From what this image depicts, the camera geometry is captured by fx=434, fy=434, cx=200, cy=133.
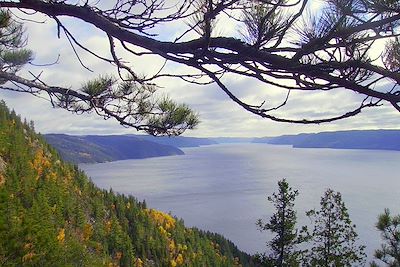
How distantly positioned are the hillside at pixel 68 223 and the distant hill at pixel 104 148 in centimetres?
11037

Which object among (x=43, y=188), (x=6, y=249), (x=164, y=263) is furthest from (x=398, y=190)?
(x=6, y=249)

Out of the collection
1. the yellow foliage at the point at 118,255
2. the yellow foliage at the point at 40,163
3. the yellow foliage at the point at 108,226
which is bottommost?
the yellow foliage at the point at 118,255

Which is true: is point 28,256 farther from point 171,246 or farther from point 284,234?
point 284,234

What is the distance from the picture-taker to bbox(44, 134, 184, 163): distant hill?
139 metres

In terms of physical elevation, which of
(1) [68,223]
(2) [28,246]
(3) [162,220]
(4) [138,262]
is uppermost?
(2) [28,246]

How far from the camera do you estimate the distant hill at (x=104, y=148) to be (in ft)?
455

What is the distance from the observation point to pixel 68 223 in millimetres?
10867

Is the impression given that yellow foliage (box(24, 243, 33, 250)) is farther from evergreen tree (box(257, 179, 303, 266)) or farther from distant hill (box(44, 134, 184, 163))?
distant hill (box(44, 134, 184, 163))

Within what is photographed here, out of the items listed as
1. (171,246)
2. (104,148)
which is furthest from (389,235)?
(104,148)

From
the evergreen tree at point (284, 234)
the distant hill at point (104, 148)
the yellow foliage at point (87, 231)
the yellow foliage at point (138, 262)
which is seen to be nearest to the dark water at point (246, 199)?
the evergreen tree at point (284, 234)

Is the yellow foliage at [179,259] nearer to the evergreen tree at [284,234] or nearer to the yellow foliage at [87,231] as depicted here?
the evergreen tree at [284,234]

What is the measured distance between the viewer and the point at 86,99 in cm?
374

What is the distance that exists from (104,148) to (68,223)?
156m

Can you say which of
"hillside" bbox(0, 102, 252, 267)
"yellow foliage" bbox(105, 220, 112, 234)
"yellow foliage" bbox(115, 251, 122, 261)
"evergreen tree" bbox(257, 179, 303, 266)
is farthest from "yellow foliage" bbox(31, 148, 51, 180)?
"evergreen tree" bbox(257, 179, 303, 266)
